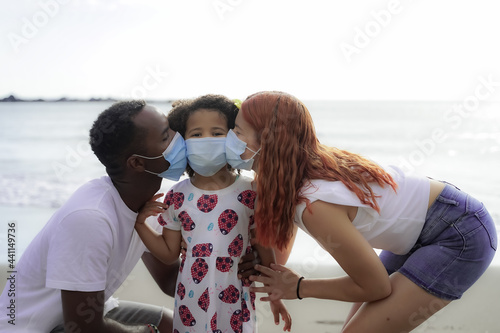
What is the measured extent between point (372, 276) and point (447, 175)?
33.0ft

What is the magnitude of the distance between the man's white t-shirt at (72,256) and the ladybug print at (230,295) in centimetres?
56

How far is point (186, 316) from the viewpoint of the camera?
2621 mm

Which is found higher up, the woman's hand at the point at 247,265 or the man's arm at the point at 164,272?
the woman's hand at the point at 247,265

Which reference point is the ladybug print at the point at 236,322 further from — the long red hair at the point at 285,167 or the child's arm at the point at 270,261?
the long red hair at the point at 285,167

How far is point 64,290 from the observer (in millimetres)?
2352

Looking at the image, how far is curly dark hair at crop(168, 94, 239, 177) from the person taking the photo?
269 centimetres

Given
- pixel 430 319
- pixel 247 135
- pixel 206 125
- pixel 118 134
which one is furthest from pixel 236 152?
pixel 430 319

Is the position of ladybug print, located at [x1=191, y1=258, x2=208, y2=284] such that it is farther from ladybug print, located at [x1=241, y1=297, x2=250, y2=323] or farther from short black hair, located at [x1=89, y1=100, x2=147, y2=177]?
short black hair, located at [x1=89, y1=100, x2=147, y2=177]

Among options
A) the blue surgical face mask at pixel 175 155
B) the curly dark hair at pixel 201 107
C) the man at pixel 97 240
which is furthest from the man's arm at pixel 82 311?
the curly dark hair at pixel 201 107

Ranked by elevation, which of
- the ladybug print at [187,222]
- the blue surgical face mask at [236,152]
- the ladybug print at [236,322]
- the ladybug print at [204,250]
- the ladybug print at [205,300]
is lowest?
the ladybug print at [236,322]

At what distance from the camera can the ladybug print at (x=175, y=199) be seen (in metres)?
2.68

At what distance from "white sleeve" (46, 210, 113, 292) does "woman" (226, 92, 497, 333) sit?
2.40 ft

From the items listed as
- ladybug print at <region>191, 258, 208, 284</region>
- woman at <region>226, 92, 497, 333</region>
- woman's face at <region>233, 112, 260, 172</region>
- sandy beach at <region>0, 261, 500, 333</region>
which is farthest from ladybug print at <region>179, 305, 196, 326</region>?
sandy beach at <region>0, 261, 500, 333</region>

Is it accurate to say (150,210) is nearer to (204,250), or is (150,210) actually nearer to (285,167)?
(204,250)
